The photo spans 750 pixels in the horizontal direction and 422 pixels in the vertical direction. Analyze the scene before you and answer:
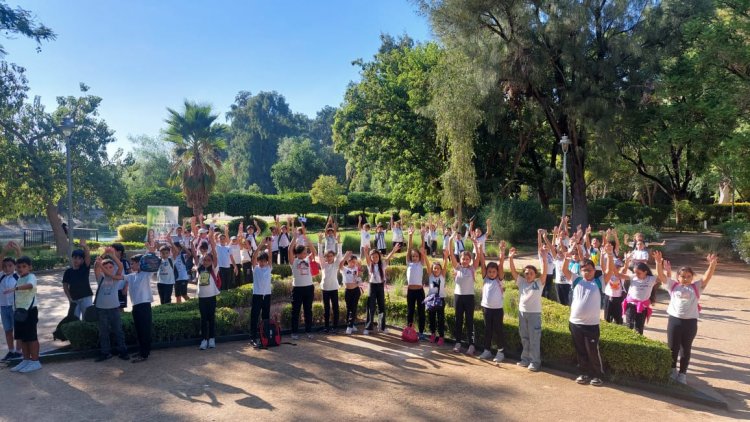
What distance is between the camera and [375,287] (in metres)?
9.31

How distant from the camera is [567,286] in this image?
394 inches

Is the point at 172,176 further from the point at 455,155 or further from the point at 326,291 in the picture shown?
the point at 326,291

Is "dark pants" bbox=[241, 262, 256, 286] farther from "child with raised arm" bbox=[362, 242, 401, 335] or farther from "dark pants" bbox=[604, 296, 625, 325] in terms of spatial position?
"dark pants" bbox=[604, 296, 625, 325]

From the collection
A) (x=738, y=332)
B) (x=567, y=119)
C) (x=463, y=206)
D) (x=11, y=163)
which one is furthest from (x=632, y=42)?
(x=11, y=163)

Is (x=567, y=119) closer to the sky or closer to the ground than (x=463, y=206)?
closer to the sky

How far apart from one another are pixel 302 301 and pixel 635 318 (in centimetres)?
561

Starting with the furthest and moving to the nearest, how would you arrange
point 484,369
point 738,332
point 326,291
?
point 738,332, point 326,291, point 484,369

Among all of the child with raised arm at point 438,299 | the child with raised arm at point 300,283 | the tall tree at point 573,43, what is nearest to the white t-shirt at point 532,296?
the child with raised arm at point 438,299

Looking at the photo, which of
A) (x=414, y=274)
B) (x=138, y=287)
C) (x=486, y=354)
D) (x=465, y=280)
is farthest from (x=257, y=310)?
(x=486, y=354)

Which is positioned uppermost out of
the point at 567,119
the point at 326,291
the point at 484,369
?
the point at 567,119

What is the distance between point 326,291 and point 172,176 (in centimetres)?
→ 2152

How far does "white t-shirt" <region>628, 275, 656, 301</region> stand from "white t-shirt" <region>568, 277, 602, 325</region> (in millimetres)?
1755

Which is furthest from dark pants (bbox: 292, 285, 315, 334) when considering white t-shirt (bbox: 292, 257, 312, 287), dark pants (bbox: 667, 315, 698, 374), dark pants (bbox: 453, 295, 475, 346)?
dark pants (bbox: 667, 315, 698, 374)

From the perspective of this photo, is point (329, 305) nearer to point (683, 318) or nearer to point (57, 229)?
point (683, 318)
